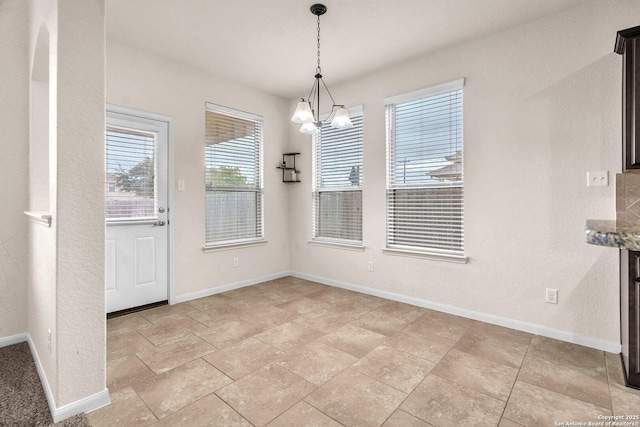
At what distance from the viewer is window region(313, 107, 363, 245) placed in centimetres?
420

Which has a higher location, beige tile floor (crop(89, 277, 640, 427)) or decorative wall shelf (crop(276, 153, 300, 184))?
decorative wall shelf (crop(276, 153, 300, 184))

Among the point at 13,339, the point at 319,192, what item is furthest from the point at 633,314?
the point at 13,339

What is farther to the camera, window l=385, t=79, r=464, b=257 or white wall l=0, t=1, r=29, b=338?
window l=385, t=79, r=464, b=257

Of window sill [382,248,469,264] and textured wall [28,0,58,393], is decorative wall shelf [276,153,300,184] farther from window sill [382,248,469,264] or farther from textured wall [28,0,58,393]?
textured wall [28,0,58,393]

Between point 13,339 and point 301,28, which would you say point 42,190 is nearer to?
point 13,339

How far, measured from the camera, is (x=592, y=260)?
8.46 ft

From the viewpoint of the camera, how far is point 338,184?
14.5 ft

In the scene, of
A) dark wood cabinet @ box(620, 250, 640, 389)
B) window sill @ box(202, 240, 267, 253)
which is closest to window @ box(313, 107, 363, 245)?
window sill @ box(202, 240, 267, 253)

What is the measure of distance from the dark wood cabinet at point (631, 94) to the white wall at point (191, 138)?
3.77 metres

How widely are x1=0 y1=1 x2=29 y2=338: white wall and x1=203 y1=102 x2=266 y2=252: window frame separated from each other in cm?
166

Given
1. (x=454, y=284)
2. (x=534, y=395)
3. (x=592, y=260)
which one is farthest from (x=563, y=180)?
(x=534, y=395)

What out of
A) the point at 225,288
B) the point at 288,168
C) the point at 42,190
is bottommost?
the point at 225,288

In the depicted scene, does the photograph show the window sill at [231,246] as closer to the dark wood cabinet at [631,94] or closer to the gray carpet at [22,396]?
the gray carpet at [22,396]

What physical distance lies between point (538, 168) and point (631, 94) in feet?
2.65
